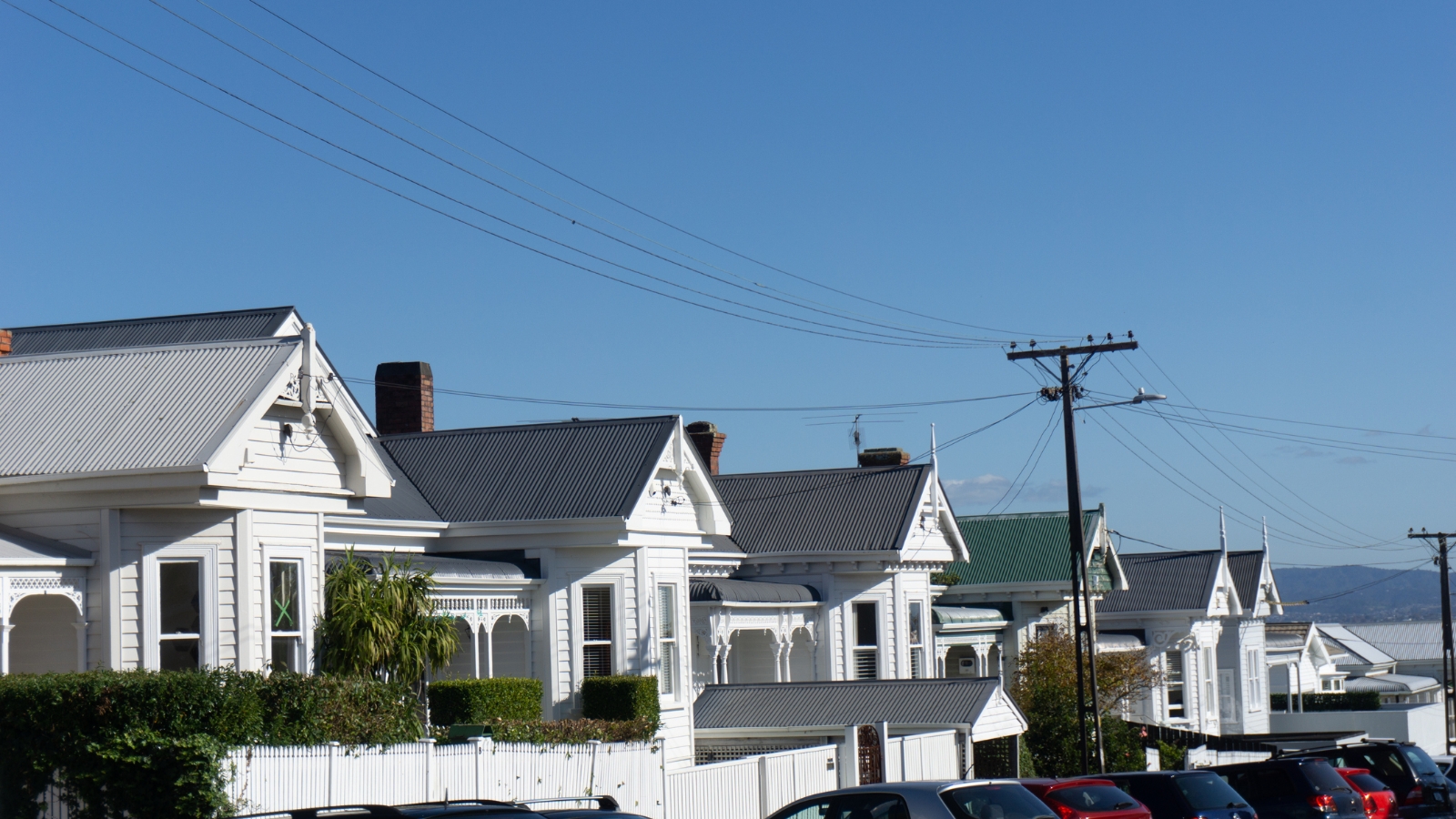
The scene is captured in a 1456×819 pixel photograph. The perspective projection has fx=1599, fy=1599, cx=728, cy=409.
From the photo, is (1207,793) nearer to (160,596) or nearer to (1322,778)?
(1322,778)

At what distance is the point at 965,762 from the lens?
2875 centimetres

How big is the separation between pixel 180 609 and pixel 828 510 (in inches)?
808

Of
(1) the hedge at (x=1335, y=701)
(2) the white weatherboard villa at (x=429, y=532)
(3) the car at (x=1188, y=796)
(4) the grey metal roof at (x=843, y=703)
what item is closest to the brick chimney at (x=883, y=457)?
→ (2) the white weatherboard villa at (x=429, y=532)

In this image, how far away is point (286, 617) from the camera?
2055cm

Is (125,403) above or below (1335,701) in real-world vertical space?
above

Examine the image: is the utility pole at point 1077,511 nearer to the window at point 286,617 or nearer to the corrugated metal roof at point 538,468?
the corrugated metal roof at point 538,468

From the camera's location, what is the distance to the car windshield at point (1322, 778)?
833 inches

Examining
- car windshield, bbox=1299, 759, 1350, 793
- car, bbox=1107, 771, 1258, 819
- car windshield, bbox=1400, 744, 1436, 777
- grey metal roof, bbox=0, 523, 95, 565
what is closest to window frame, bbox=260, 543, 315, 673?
grey metal roof, bbox=0, 523, 95, 565

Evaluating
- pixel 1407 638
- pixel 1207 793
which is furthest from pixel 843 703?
pixel 1407 638

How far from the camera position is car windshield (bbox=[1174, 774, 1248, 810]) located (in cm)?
1842

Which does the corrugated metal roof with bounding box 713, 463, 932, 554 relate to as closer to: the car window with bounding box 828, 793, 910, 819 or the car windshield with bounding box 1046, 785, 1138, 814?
the car windshield with bounding box 1046, 785, 1138, 814

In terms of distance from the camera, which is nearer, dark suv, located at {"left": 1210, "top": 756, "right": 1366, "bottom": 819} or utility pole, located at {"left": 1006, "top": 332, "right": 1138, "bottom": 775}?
dark suv, located at {"left": 1210, "top": 756, "right": 1366, "bottom": 819}

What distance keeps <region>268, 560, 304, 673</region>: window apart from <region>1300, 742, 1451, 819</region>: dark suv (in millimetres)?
15884

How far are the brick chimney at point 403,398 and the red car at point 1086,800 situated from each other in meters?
18.8
